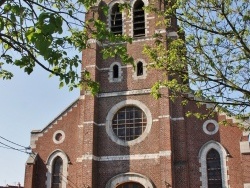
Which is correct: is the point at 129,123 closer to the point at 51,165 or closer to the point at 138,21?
the point at 51,165

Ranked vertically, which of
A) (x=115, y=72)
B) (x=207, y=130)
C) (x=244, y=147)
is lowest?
(x=244, y=147)

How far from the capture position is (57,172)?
20.4 metres

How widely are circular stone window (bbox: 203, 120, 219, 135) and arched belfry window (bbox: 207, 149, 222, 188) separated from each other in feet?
2.92

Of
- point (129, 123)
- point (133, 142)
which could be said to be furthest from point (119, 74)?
point (133, 142)

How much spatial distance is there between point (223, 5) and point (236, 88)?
2.18 metres

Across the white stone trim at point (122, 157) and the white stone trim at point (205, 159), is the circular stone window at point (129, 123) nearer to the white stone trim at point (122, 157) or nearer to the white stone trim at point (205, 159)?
the white stone trim at point (122, 157)

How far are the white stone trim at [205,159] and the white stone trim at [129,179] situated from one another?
2.38 meters

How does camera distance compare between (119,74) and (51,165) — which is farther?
(119,74)

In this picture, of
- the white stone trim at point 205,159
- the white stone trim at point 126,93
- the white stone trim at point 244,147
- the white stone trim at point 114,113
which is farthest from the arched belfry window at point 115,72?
the white stone trim at point 244,147

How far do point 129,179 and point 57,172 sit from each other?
153 inches

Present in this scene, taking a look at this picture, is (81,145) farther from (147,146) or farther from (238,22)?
(238,22)

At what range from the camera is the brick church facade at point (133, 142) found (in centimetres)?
1836

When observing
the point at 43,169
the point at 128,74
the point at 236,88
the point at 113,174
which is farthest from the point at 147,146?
the point at 236,88

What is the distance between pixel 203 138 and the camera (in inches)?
747
